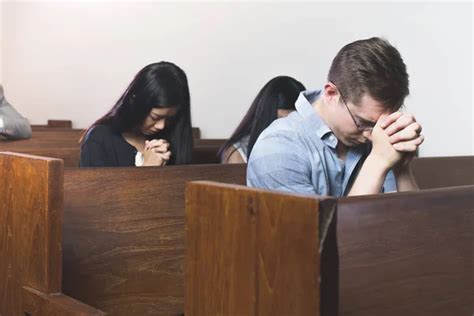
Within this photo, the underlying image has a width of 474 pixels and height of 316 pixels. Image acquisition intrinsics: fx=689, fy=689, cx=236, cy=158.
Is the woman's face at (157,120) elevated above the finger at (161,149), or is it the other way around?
the woman's face at (157,120)

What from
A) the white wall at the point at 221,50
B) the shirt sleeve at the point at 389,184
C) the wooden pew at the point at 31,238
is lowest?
the wooden pew at the point at 31,238

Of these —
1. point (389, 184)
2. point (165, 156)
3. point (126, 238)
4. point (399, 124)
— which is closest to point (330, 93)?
point (399, 124)

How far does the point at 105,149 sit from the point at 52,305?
0.89 m

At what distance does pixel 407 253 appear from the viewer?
3.54 ft

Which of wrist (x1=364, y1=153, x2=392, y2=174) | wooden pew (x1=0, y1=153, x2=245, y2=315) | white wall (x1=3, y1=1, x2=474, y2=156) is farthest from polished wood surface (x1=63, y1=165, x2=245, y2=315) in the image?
white wall (x1=3, y1=1, x2=474, y2=156)

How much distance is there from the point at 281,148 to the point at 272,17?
2132 millimetres

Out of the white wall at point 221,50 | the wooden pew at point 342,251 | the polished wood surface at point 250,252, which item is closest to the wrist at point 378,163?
the wooden pew at point 342,251

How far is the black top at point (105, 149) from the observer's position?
7.52ft

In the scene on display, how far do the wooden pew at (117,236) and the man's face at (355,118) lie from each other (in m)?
0.51

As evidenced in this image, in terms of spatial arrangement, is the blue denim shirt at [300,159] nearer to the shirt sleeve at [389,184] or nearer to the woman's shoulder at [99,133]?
the shirt sleeve at [389,184]

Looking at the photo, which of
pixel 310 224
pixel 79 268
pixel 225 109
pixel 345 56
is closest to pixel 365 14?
pixel 225 109

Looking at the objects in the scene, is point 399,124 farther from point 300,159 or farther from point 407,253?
point 407,253

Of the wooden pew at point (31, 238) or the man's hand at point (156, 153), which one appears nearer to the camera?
the wooden pew at point (31, 238)

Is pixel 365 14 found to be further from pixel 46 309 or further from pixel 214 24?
pixel 46 309
